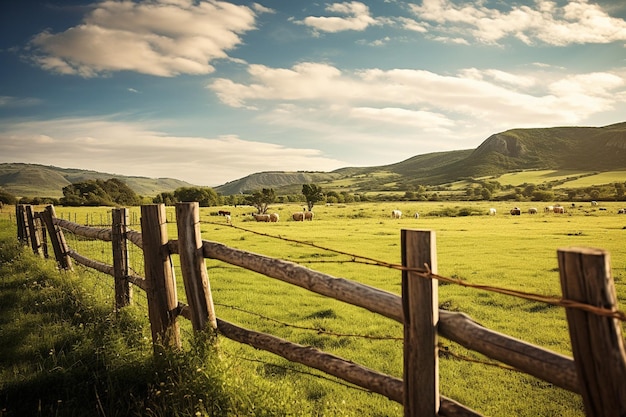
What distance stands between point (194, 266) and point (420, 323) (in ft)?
9.50

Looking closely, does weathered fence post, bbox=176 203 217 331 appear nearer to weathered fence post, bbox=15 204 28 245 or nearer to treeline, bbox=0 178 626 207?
weathered fence post, bbox=15 204 28 245

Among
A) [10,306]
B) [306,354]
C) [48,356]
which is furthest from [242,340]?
[10,306]

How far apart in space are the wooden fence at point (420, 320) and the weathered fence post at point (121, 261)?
224 centimetres

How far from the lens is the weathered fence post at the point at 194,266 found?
→ 4645 millimetres

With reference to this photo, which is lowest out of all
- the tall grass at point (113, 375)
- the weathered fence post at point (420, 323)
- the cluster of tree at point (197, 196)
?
the tall grass at point (113, 375)

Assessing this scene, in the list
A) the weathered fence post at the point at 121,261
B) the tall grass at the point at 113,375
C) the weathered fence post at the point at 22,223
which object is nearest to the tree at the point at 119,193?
the weathered fence post at the point at 22,223

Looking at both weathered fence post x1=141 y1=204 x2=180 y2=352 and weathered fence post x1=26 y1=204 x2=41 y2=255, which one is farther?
weathered fence post x1=26 y1=204 x2=41 y2=255

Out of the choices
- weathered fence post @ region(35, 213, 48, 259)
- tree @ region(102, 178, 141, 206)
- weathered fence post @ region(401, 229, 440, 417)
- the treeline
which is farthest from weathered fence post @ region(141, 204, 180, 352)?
tree @ region(102, 178, 141, 206)

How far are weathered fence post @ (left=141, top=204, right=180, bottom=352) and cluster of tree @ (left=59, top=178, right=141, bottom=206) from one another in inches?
3979

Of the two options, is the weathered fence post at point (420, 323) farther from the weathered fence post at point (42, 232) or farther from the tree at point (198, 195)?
the tree at point (198, 195)

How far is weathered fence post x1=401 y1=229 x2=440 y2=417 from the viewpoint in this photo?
2742 millimetres

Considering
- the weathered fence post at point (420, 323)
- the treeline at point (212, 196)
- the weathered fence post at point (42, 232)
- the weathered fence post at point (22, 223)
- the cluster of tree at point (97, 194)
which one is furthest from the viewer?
the cluster of tree at point (97, 194)

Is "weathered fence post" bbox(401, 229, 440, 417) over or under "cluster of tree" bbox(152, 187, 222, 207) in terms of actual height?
under

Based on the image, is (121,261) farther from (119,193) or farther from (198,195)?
(119,193)
